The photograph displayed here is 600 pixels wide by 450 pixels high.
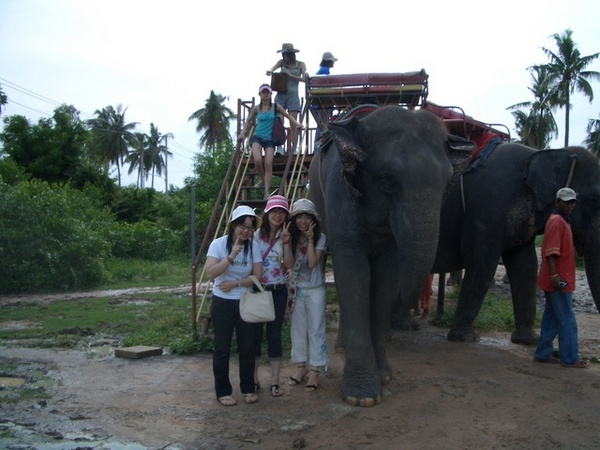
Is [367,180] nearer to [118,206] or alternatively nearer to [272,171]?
[272,171]

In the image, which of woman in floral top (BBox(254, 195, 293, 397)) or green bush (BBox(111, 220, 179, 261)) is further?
green bush (BBox(111, 220, 179, 261))

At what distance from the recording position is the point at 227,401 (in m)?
5.67

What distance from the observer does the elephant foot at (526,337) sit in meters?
8.38

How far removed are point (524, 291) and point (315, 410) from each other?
4121 mm

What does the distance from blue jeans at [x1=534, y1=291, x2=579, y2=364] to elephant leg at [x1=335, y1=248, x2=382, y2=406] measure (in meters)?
2.28

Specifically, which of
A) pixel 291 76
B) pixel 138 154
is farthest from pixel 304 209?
pixel 138 154

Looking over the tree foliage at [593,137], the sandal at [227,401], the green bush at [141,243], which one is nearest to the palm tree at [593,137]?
the tree foliage at [593,137]

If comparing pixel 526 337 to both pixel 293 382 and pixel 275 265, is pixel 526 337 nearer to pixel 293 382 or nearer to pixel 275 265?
pixel 293 382

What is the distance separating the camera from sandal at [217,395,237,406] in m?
5.66

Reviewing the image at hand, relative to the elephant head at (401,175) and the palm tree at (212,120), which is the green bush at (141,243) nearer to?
the elephant head at (401,175)

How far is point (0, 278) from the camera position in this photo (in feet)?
46.5

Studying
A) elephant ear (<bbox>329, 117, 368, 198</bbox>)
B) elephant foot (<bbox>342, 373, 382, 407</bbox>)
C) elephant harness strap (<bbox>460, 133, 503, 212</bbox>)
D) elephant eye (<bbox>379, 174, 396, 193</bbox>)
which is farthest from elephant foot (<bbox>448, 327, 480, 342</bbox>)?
elephant eye (<bbox>379, 174, 396, 193</bbox>)

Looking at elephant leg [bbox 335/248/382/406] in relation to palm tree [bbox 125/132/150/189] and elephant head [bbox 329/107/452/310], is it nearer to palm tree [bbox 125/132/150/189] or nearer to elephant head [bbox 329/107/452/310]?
elephant head [bbox 329/107/452/310]

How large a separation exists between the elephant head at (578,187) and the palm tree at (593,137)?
36.7 meters
